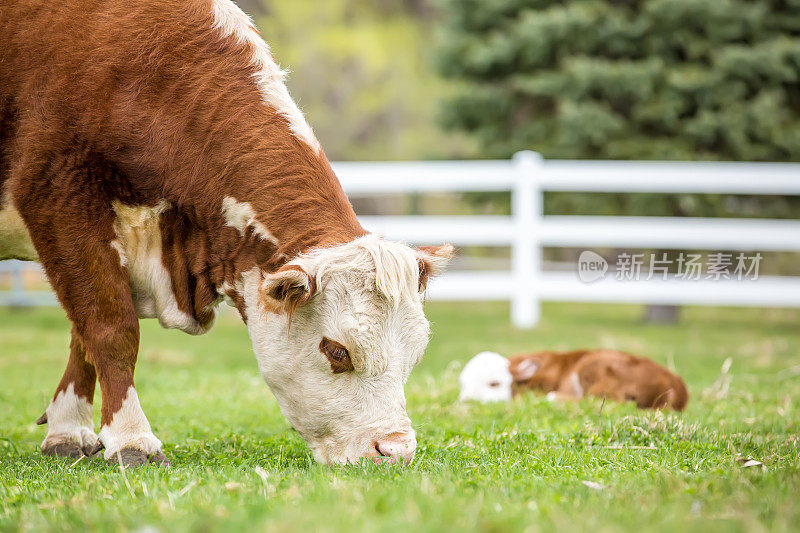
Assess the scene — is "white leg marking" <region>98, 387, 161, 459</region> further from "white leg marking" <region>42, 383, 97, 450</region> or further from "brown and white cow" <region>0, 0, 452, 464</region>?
"white leg marking" <region>42, 383, 97, 450</region>

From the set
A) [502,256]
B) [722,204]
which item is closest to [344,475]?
[722,204]

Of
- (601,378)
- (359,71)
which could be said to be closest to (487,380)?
(601,378)

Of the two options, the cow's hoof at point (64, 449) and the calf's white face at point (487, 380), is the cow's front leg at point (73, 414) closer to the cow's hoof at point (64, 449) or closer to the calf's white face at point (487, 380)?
the cow's hoof at point (64, 449)

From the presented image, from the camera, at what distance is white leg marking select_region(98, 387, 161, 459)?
407cm

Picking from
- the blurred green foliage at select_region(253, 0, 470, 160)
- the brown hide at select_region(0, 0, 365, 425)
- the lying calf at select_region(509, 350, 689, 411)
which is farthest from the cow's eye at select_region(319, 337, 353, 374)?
the blurred green foliage at select_region(253, 0, 470, 160)

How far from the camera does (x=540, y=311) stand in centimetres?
1471

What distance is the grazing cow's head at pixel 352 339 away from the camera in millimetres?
3863

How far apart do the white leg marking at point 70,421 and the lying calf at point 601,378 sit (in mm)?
3266

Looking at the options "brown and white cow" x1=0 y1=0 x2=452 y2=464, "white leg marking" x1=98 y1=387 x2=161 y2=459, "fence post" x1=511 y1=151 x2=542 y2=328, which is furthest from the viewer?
"fence post" x1=511 y1=151 x2=542 y2=328

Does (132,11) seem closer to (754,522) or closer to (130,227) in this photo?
(130,227)

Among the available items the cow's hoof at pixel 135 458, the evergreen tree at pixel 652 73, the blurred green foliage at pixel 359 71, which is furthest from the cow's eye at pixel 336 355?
the blurred green foliage at pixel 359 71

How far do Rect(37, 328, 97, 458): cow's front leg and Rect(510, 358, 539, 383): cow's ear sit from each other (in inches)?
132

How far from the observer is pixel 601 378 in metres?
6.52

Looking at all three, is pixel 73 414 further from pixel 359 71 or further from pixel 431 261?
pixel 359 71
